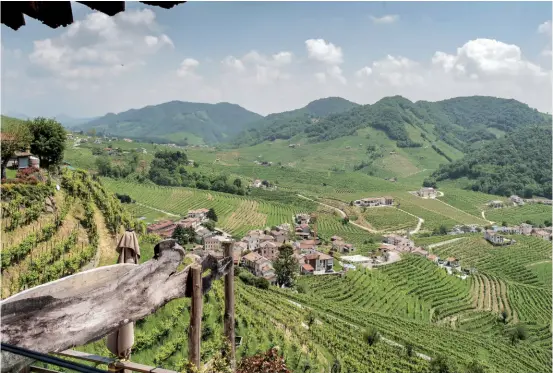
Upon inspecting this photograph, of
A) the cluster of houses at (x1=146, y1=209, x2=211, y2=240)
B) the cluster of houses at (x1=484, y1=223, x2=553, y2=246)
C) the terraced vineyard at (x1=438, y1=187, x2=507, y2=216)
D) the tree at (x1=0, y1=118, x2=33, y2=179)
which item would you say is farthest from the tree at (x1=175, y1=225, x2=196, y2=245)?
the terraced vineyard at (x1=438, y1=187, x2=507, y2=216)

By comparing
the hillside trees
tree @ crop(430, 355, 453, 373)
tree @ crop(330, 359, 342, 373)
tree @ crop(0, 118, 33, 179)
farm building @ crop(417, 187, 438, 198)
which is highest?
tree @ crop(0, 118, 33, 179)

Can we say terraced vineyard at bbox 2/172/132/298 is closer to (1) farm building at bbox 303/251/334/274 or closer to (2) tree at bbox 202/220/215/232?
(1) farm building at bbox 303/251/334/274

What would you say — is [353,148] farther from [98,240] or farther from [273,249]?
[98,240]

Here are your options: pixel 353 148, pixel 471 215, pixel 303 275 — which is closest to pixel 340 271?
pixel 303 275

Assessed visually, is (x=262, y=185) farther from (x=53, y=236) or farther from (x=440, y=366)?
(x=53, y=236)

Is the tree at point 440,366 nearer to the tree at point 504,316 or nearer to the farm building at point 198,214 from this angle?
the tree at point 504,316

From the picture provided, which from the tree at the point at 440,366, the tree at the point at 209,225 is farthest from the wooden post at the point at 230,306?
the tree at the point at 209,225

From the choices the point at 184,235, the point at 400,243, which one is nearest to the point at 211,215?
the point at 184,235

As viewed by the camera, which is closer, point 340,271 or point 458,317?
point 458,317
